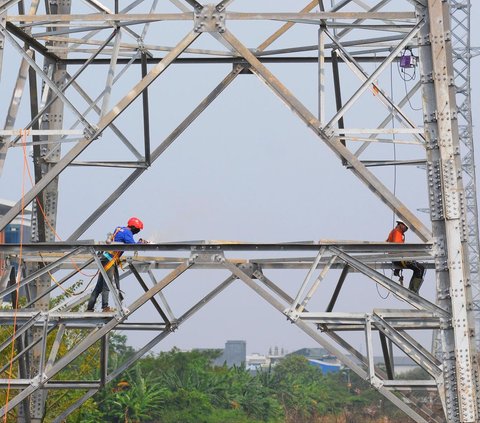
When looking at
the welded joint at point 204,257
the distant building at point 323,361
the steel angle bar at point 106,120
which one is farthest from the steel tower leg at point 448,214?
the distant building at point 323,361

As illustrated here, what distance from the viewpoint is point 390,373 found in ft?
69.7

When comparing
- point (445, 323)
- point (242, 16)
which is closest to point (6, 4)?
point (242, 16)

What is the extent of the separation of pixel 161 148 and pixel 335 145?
4.77 m

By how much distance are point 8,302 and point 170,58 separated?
4557cm

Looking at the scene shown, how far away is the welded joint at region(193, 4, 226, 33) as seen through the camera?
18656 millimetres

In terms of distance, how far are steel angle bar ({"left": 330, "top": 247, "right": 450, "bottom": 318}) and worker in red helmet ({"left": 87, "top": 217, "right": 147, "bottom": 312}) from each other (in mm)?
3450

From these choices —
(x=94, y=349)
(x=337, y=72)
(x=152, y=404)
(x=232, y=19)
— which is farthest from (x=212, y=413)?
(x=232, y=19)

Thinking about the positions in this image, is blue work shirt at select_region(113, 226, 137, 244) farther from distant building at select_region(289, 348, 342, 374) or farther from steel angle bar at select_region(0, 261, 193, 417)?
distant building at select_region(289, 348, 342, 374)

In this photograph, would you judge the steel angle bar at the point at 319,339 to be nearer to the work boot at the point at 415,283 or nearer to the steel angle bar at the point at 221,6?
the work boot at the point at 415,283

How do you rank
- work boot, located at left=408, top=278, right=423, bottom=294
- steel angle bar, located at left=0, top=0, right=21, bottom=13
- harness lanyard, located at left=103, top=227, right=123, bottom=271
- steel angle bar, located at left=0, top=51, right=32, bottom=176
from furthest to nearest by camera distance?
work boot, located at left=408, top=278, right=423, bottom=294, harness lanyard, located at left=103, top=227, right=123, bottom=271, steel angle bar, located at left=0, top=51, right=32, bottom=176, steel angle bar, located at left=0, top=0, right=21, bottom=13

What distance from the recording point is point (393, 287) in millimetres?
18516

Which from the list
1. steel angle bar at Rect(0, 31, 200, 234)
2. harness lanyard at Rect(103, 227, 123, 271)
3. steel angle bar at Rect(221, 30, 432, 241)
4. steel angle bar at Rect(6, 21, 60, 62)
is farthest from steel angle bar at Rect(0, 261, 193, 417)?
steel angle bar at Rect(6, 21, 60, 62)

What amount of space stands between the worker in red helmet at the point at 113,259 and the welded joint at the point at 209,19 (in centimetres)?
365

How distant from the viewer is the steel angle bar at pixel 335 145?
59.6ft
